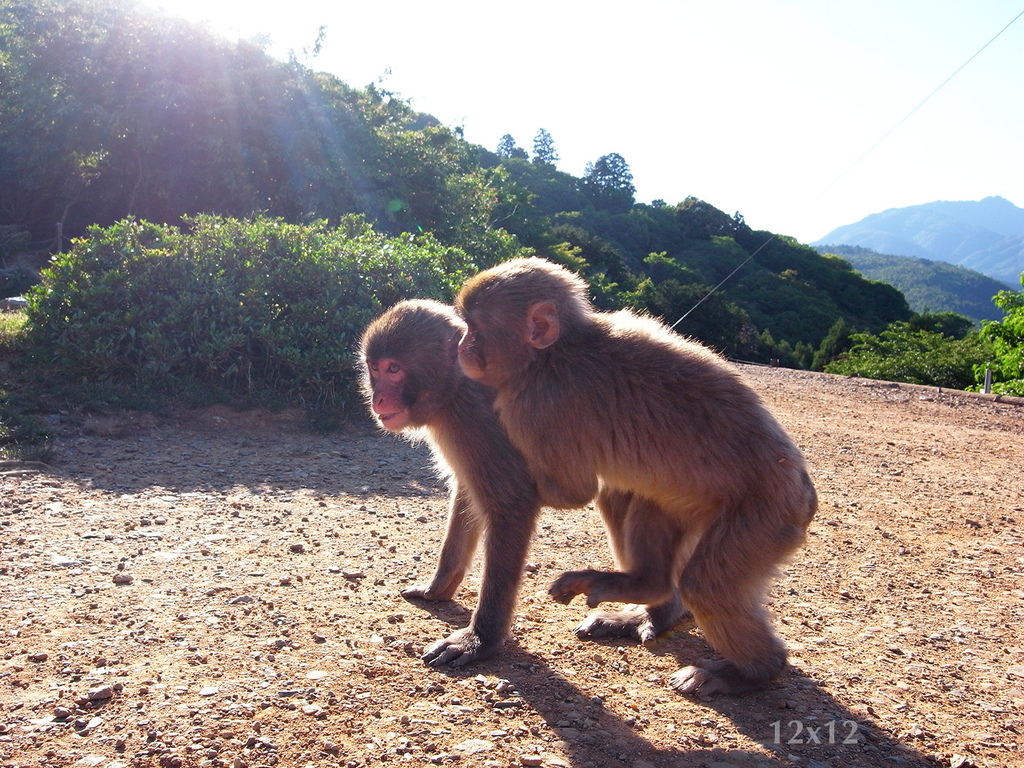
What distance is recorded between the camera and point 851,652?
129 inches

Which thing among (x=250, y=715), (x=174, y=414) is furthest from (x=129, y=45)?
(x=250, y=715)

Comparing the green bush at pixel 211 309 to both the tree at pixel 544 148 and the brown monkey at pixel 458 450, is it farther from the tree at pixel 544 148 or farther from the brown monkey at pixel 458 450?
the tree at pixel 544 148

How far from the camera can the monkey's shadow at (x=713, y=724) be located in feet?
8.02

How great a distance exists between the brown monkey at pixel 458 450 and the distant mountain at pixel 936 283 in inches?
2141

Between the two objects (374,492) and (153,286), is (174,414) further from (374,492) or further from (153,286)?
(374,492)

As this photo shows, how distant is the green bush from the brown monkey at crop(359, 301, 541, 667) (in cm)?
357

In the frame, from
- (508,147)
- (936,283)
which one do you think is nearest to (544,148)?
(508,147)

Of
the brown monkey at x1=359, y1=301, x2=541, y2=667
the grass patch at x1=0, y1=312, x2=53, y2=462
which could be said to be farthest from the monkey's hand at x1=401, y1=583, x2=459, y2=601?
the grass patch at x1=0, y1=312, x2=53, y2=462

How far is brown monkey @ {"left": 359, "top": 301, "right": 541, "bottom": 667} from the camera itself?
3146 millimetres

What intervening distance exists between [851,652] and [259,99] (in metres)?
12.8

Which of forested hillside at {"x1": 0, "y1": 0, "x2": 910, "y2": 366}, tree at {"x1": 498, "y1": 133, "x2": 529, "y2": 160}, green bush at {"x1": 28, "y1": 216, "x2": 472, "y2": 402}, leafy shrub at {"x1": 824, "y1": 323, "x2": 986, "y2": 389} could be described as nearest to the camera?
green bush at {"x1": 28, "y1": 216, "x2": 472, "y2": 402}

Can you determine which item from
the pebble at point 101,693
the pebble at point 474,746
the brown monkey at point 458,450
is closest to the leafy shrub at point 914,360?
the brown monkey at point 458,450

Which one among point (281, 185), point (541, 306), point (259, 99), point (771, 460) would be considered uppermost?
point (259, 99)

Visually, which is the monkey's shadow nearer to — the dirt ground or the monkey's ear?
the dirt ground
